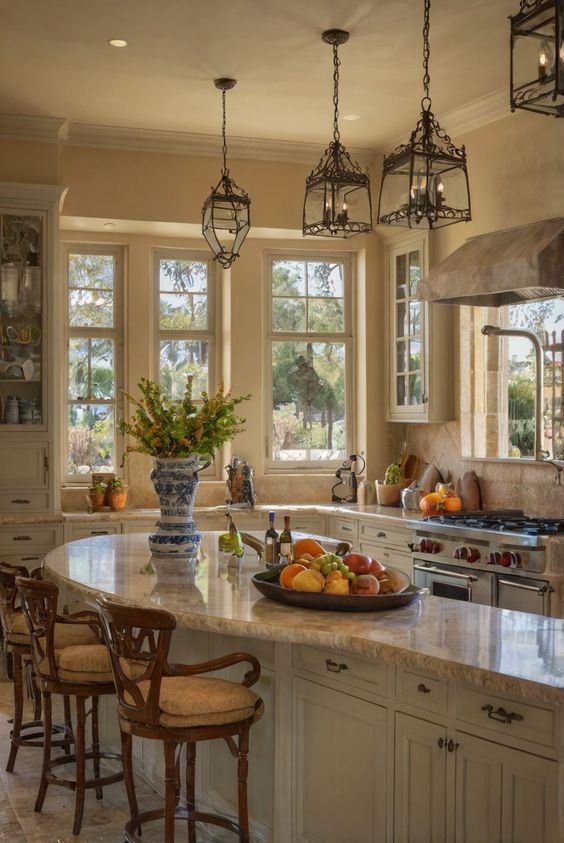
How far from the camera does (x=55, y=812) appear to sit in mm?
4012

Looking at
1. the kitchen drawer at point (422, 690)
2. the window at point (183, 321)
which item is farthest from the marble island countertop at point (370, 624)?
the window at point (183, 321)

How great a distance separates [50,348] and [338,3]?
2968mm

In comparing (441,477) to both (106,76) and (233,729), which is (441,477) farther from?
(233,729)

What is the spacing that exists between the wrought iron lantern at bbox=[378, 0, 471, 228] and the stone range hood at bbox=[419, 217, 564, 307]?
3.45ft

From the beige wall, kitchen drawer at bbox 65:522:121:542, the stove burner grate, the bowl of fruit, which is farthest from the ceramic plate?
kitchen drawer at bbox 65:522:121:542

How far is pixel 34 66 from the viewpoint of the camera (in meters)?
5.60

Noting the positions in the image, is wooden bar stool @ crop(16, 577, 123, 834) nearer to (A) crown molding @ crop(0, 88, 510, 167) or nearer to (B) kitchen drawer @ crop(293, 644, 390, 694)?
(B) kitchen drawer @ crop(293, 644, 390, 694)

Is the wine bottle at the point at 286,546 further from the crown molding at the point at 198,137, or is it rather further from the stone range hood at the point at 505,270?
the crown molding at the point at 198,137

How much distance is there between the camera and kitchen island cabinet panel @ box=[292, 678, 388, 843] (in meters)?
2.95

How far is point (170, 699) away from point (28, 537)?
11.7ft

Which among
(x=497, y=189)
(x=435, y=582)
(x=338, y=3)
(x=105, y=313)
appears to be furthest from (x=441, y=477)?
(x=338, y=3)

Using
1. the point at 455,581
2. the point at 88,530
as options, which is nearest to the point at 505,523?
the point at 455,581

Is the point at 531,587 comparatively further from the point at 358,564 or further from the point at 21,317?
the point at 21,317

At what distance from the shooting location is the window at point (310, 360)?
24.9 feet
